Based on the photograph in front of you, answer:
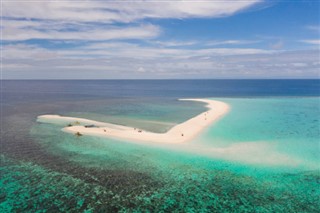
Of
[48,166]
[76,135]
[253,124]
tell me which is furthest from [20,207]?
[253,124]

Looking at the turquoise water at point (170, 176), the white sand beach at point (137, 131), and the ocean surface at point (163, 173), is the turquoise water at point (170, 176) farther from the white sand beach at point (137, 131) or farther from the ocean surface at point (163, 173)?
the white sand beach at point (137, 131)

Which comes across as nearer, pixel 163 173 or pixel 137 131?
pixel 163 173

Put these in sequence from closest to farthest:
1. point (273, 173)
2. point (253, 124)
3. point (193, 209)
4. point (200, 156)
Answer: point (193, 209) < point (273, 173) < point (200, 156) < point (253, 124)

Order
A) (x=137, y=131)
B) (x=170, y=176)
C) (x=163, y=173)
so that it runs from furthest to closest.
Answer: (x=137, y=131) < (x=163, y=173) < (x=170, y=176)

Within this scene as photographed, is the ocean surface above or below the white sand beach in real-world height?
below

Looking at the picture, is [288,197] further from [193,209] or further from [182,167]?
[182,167]

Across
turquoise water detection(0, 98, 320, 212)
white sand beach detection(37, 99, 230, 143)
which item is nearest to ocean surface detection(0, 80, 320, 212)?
turquoise water detection(0, 98, 320, 212)

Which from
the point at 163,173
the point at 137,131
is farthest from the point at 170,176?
the point at 137,131

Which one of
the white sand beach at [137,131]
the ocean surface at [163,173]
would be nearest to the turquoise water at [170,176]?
the ocean surface at [163,173]

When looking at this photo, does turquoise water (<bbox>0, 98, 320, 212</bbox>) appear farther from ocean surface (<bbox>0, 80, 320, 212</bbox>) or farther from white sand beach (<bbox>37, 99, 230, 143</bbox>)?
white sand beach (<bbox>37, 99, 230, 143</bbox>)

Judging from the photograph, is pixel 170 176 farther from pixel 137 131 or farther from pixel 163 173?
pixel 137 131

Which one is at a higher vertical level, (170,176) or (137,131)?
(137,131)
